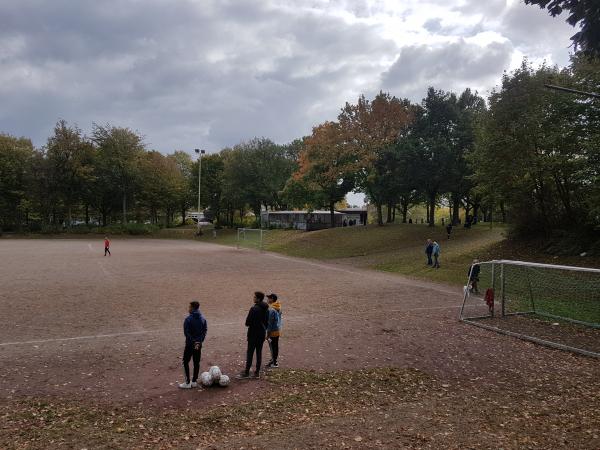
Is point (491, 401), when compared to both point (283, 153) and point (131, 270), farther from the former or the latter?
point (283, 153)

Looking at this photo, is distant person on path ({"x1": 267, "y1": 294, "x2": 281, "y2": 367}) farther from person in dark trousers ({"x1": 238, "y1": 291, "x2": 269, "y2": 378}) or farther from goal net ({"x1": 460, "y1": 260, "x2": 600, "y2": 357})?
goal net ({"x1": 460, "y1": 260, "x2": 600, "y2": 357})

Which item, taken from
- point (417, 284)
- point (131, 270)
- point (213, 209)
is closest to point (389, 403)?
point (417, 284)

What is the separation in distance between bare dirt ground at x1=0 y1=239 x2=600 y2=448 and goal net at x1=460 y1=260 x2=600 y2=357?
3.19ft

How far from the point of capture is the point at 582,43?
7.80 m

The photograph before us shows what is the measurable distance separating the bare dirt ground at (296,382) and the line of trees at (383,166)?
12.3 m

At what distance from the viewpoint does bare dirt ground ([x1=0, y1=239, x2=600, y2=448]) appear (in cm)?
626

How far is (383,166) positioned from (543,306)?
2689 centimetres

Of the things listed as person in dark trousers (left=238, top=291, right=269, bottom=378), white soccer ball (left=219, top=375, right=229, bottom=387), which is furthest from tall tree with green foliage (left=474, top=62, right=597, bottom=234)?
white soccer ball (left=219, top=375, right=229, bottom=387)

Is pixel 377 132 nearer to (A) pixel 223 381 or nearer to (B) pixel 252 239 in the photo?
(B) pixel 252 239

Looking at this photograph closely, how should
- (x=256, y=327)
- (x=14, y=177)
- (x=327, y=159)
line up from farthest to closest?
(x=14, y=177)
(x=327, y=159)
(x=256, y=327)

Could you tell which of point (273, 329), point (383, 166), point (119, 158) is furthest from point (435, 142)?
point (119, 158)

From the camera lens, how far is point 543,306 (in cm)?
1573

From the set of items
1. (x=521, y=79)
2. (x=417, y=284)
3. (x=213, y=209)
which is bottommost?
(x=417, y=284)

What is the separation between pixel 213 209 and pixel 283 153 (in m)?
17.7
